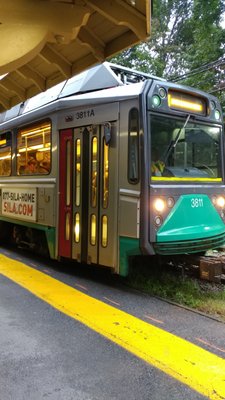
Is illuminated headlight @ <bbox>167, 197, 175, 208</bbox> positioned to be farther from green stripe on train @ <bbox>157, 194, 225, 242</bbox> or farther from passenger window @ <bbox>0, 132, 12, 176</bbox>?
passenger window @ <bbox>0, 132, 12, 176</bbox>

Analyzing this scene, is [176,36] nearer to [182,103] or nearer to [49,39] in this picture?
[182,103]

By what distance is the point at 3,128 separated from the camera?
9.66 metres

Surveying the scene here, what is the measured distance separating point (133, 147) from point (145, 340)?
A: 8.61 ft

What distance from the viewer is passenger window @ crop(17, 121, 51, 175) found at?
7.77 metres

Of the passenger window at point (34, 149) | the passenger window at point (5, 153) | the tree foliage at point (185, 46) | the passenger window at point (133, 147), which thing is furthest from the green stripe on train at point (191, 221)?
the tree foliage at point (185, 46)

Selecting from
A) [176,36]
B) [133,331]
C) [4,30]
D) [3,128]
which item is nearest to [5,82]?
[4,30]

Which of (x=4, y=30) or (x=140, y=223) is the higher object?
(x=4, y=30)

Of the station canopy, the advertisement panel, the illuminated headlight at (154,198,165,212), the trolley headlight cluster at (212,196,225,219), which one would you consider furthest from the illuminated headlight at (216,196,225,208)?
the station canopy

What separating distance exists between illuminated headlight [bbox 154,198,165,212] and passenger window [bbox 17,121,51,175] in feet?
8.28

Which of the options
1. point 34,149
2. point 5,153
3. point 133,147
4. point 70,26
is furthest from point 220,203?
point 5,153

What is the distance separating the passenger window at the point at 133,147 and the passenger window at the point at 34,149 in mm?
2074

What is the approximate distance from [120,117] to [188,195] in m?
1.44

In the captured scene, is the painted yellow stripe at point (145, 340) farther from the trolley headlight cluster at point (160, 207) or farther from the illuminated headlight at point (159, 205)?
the illuminated headlight at point (159, 205)

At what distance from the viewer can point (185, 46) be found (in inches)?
813
